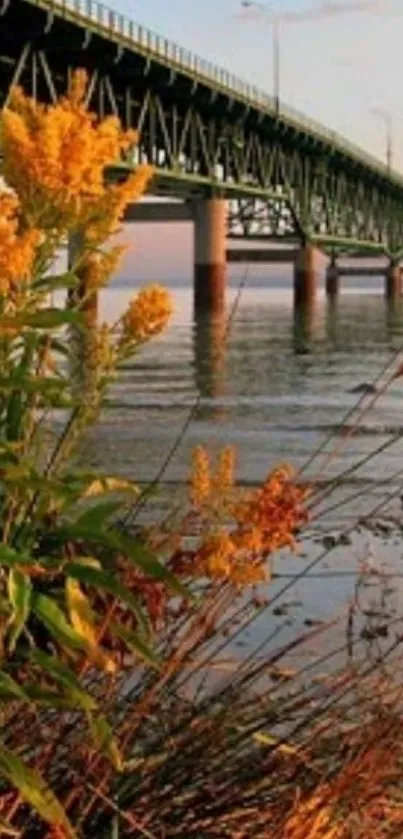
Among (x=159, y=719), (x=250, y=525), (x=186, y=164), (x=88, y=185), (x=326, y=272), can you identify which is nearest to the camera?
(x=88, y=185)

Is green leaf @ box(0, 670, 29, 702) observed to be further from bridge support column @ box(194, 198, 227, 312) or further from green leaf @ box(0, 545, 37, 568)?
bridge support column @ box(194, 198, 227, 312)

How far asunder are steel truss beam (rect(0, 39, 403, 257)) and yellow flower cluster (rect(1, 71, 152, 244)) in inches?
1344

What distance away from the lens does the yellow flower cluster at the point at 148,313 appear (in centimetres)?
320

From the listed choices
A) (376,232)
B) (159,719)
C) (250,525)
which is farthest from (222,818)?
(376,232)

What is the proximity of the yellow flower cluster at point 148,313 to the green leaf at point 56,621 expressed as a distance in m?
0.56

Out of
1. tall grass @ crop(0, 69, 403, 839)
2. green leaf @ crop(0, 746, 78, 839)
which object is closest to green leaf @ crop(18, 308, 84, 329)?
tall grass @ crop(0, 69, 403, 839)

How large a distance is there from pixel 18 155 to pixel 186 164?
82836 millimetres

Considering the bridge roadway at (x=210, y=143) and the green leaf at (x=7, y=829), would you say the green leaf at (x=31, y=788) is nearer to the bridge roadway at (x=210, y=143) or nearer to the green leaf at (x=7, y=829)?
the green leaf at (x=7, y=829)

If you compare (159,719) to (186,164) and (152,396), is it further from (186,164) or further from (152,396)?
(186,164)

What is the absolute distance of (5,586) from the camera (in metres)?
3.10

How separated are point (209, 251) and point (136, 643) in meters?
85.7

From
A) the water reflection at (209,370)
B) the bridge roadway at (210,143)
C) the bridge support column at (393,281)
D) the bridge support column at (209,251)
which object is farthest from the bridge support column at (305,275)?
the water reflection at (209,370)

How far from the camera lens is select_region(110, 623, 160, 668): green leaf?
3018 millimetres

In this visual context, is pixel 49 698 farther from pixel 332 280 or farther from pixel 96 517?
pixel 332 280
